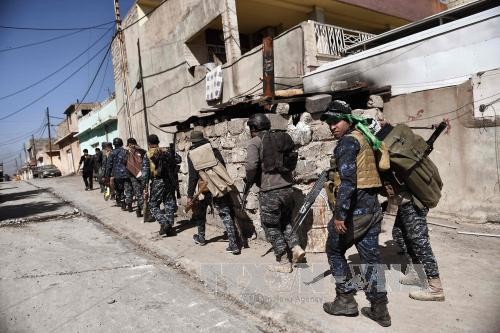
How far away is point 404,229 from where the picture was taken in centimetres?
347

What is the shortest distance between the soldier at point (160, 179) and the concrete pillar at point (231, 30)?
17.9 feet

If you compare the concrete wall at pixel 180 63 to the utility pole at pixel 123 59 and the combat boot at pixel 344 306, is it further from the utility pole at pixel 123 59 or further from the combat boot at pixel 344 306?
the combat boot at pixel 344 306

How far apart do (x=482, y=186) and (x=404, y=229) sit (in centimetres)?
319

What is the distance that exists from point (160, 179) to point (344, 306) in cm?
399

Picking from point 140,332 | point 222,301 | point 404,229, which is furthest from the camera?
point 222,301

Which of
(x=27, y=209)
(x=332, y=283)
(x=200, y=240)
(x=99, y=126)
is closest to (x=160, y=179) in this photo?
(x=200, y=240)

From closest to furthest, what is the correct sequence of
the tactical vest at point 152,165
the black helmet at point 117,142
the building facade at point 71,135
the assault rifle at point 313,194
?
the assault rifle at point 313,194 < the tactical vest at point 152,165 < the black helmet at point 117,142 < the building facade at point 71,135

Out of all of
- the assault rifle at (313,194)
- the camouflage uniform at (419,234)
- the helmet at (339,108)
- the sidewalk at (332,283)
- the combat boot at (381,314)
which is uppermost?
the helmet at (339,108)

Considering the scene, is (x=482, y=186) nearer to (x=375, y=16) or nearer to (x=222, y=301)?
(x=222, y=301)

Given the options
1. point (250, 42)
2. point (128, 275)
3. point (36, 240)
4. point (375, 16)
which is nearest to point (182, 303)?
point (128, 275)

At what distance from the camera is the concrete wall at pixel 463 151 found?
18.5 feet

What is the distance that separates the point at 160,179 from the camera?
244 inches

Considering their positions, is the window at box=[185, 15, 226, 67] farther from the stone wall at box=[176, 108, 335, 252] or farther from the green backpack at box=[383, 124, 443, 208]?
the green backpack at box=[383, 124, 443, 208]

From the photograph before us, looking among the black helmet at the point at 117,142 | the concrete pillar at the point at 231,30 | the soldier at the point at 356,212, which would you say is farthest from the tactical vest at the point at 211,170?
the concrete pillar at the point at 231,30
